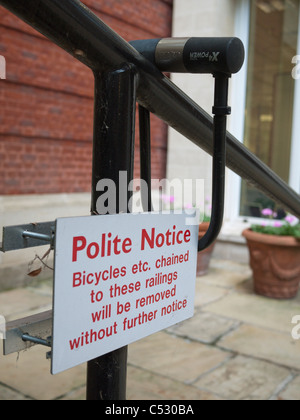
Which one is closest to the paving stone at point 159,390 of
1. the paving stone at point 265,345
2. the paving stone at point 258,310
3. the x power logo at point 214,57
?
the paving stone at point 265,345

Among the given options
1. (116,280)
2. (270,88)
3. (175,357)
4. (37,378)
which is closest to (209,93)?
(270,88)

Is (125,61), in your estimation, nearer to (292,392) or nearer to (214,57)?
(214,57)

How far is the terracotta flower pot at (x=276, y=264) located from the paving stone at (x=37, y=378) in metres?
2.06

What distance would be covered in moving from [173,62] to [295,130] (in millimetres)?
4632

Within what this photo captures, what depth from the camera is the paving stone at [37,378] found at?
7.88 feet

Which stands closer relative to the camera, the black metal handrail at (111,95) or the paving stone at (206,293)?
the black metal handrail at (111,95)

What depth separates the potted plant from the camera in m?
4.11

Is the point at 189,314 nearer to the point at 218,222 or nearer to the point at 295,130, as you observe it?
the point at 218,222

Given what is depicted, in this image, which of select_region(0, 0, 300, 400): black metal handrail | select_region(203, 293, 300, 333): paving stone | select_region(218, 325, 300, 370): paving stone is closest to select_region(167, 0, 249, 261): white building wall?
select_region(203, 293, 300, 333): paving stone

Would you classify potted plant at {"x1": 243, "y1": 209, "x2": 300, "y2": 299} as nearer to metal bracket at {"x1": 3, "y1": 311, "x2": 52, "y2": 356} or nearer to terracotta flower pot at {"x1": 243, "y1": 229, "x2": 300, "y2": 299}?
terracotta flower pot at {"x1": 243, "y1": 229, "x2": 300, "y2": 299}

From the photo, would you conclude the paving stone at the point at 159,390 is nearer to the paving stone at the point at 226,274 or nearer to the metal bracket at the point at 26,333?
the metal bracket at the point at 26,333

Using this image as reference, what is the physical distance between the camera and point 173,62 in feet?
2.66

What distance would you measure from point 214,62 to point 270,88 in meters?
4.96

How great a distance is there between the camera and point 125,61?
0.75 m
